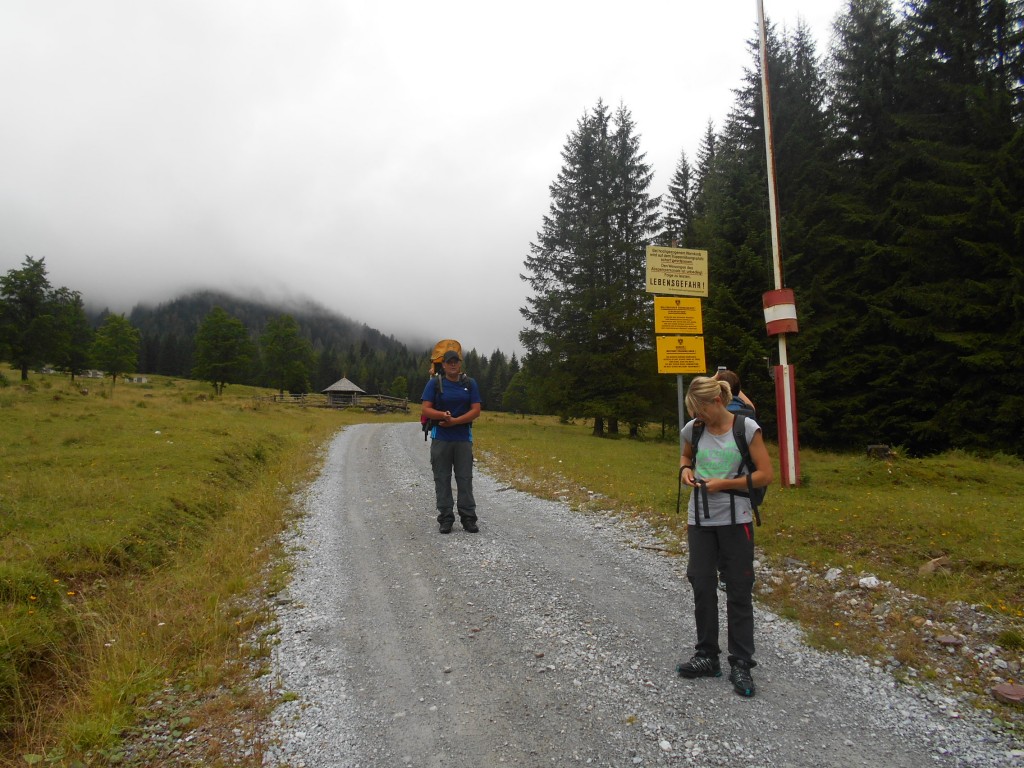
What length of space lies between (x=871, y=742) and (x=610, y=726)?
1491mm

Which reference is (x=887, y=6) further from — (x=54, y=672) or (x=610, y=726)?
(x=54, y=672)

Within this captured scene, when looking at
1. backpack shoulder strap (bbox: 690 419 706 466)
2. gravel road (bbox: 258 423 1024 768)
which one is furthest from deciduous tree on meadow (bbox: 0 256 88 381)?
backpack shoulder strap (bbox: 690 419 706 466)

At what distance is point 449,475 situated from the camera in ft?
24.5

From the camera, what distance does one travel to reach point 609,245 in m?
26.3

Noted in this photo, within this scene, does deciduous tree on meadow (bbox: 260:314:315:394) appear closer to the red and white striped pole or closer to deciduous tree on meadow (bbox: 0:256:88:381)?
deciduous tree on meadow (bbox: 0:256:88:381)

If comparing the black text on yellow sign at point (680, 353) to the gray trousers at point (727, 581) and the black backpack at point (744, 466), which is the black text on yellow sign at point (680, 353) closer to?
the black backpack at point (744, 466)

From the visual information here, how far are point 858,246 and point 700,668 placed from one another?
20266mm

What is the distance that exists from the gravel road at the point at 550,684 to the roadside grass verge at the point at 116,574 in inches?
27.5

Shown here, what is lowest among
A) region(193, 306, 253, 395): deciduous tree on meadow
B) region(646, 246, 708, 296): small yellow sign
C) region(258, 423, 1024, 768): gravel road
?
region(258, 423, 1024, 768): gravel road

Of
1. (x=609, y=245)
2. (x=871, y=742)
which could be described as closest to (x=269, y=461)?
(x=871, y=742)

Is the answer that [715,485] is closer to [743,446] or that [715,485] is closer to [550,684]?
[743,446]

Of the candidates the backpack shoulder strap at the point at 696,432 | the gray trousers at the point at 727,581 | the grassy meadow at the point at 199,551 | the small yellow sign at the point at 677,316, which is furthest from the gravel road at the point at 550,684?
the small yellow sign at the point at 677,316

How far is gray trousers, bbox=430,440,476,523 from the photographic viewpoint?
295 inches

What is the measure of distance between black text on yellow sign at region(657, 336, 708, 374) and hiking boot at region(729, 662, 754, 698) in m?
7.20
